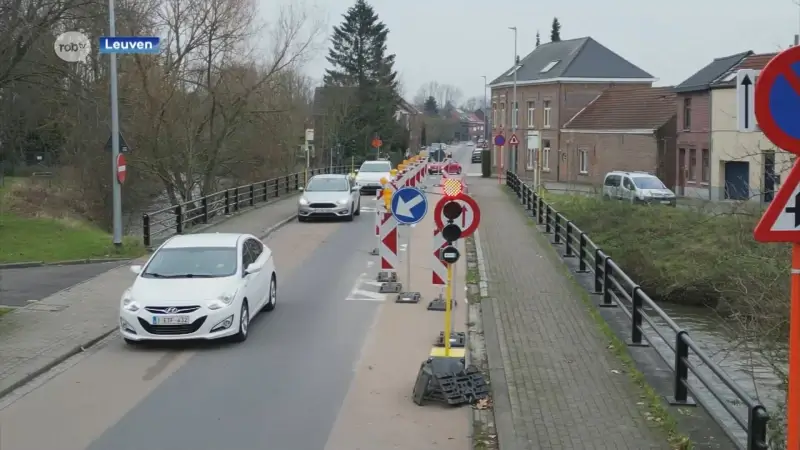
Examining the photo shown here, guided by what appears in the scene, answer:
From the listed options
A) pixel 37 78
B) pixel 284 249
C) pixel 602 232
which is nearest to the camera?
pixel 37 78

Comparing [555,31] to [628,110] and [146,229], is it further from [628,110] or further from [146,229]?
[146,229]

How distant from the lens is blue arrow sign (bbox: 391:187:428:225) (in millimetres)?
14320

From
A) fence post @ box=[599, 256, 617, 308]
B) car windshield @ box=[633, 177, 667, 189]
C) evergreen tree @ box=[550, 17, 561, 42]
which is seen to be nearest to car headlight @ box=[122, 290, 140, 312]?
fence post @ box=[599, 256, 617, 308]

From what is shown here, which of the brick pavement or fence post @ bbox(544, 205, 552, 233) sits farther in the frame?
fence post @ bbox(544, 205, 552, 233)

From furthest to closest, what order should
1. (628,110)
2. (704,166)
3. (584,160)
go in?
(584,160) < (628,110) < (704,166)

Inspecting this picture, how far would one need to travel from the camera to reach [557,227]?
24.5m

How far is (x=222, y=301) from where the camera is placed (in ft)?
41.3

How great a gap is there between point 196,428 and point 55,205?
30314 mm

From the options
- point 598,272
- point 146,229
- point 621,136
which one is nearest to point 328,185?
point 146,229

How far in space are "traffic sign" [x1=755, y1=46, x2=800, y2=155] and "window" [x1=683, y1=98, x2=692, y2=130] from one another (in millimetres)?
48626

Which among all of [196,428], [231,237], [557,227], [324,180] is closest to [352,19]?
[324,180]

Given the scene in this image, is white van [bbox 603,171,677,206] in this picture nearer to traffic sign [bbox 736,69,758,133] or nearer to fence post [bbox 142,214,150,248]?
fence post [bbox 142,214,150,248]

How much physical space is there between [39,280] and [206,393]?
9.28m

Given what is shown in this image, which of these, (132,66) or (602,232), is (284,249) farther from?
(132,66)
